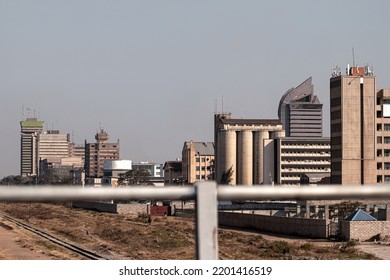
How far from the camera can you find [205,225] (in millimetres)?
2877

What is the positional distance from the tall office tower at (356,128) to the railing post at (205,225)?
125 metres

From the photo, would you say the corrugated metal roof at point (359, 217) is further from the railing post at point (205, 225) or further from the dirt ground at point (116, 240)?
the railing post at point (205, 225)

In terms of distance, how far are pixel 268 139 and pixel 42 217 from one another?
19610 centimetres

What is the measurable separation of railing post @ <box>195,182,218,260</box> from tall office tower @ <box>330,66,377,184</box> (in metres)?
125

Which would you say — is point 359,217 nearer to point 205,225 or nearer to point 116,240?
point 116,240

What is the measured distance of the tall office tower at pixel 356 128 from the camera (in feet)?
413

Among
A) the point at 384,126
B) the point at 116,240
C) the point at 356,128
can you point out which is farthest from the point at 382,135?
the point at 116,240

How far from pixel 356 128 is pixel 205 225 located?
415 ft

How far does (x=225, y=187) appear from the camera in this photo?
293cm

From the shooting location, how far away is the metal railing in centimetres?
286

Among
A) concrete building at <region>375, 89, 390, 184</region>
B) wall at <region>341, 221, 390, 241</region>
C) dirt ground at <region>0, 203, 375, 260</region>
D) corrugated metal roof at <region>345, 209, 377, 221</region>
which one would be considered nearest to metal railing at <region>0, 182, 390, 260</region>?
dirt ground at <region>0, 203, 375, 260</region>

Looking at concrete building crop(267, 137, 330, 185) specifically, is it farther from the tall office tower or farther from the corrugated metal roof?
the corrugated metal roof

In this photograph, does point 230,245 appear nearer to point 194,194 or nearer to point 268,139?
point 194,194
